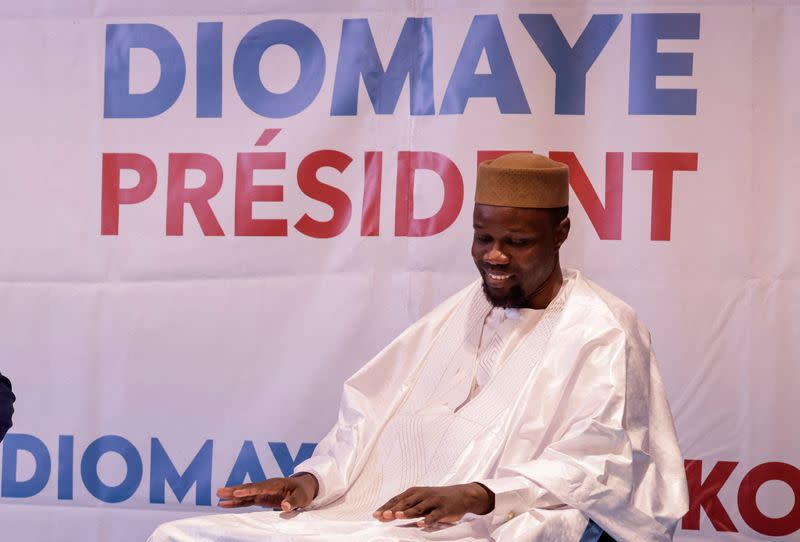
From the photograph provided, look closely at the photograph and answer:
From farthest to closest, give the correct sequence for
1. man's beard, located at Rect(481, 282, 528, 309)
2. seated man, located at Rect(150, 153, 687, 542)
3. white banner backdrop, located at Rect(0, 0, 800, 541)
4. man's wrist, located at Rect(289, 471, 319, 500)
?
white banner backdrop, located at Rect(0, 0, 800, 541), man's beard, located at Rect(481, 282, 528, 309), man's wrist, located at Rect(289, 471, 319, 500), seated man, located at Rect(150, 153, 687, 542)

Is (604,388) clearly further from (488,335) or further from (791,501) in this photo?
(791,501)

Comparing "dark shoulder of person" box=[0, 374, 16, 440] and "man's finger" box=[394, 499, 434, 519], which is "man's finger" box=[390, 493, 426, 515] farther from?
"dark shoulder of person" box=[0, 374, 16, 440]

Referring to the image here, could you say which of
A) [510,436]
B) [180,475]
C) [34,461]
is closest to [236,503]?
[510,436]

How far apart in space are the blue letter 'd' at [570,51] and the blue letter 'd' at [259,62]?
0.81 meters

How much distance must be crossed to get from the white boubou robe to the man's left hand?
4cm

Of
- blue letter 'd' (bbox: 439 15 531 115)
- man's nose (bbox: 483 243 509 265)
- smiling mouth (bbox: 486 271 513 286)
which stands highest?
blue letter 'd' (bbox: 439 15 531 115)

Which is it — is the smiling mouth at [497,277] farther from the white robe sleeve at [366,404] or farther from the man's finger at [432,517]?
the man's finger at [432,517]

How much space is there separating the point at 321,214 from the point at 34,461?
1496 millimetres

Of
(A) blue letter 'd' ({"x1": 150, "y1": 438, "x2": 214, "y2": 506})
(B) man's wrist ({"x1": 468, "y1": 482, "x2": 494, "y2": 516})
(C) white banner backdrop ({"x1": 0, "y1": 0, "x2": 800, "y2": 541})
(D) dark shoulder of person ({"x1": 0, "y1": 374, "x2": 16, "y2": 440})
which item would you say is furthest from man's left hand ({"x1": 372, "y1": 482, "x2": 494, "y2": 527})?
(A) blue letter 'd' ({"x1": 150, "y1": 438, "x2": 214, "y2": 506})

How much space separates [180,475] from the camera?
4.56 metres

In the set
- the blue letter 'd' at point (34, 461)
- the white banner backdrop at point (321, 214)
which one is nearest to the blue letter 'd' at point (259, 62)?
the white banner backdrop at point (321, 214)

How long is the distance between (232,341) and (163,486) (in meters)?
0.62

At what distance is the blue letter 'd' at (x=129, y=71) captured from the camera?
4.56 metres

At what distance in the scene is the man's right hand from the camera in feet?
10.2
